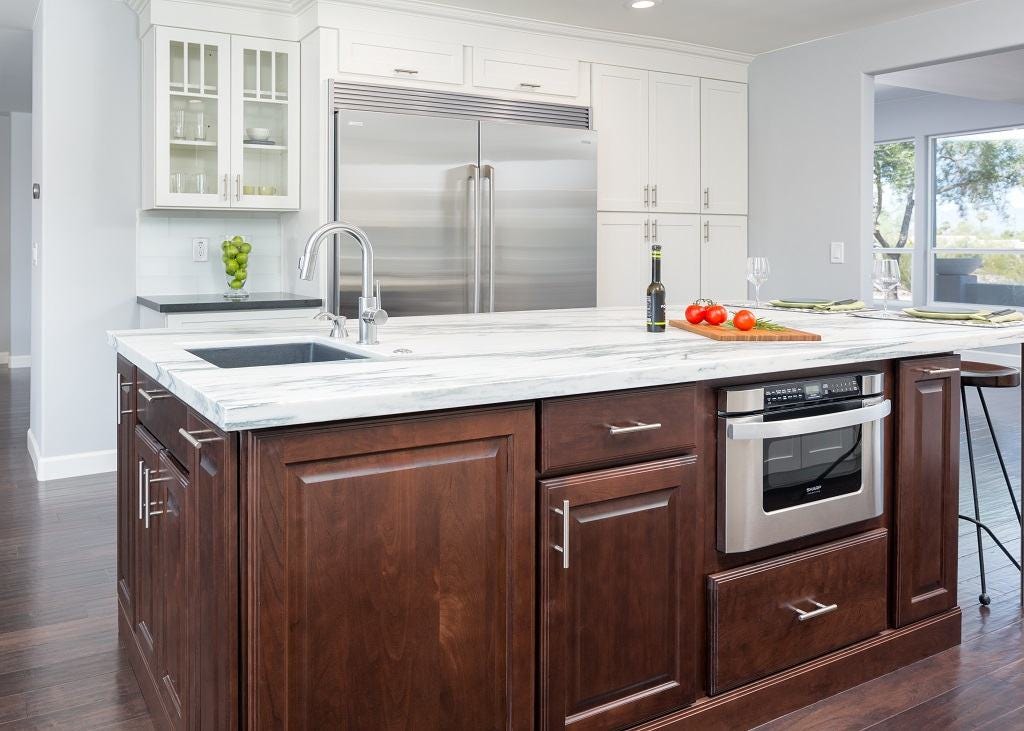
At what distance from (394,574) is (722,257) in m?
4.42

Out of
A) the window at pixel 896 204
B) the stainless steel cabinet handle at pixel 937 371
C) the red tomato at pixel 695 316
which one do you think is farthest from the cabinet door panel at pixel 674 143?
the window at pixel 896 204

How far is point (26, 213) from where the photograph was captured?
839 cm

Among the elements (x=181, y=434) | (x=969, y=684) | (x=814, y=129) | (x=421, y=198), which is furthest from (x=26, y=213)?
(x=969, y=684)

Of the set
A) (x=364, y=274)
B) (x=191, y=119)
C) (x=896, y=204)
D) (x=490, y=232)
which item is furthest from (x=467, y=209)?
(x=896, y=204)

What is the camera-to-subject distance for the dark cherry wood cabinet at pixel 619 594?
1.75 m

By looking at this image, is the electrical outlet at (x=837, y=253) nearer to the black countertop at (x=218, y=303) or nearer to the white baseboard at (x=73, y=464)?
the black countertop at (x=218, y=303)

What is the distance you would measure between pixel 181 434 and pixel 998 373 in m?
2.55

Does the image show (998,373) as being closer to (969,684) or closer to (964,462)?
(969,684)

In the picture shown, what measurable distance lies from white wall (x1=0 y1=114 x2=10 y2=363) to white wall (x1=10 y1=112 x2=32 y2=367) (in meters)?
0.11

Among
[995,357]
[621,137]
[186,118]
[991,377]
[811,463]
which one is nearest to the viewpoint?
[811,463]

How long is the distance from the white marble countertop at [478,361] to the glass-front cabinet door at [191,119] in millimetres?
1872

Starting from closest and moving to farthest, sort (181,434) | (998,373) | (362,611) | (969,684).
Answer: (362,611)
(181,434)
(969,684)
(998,373)

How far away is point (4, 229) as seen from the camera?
8.50 metres

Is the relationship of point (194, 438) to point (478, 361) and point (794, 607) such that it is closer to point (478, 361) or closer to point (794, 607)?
point (478, 361)
